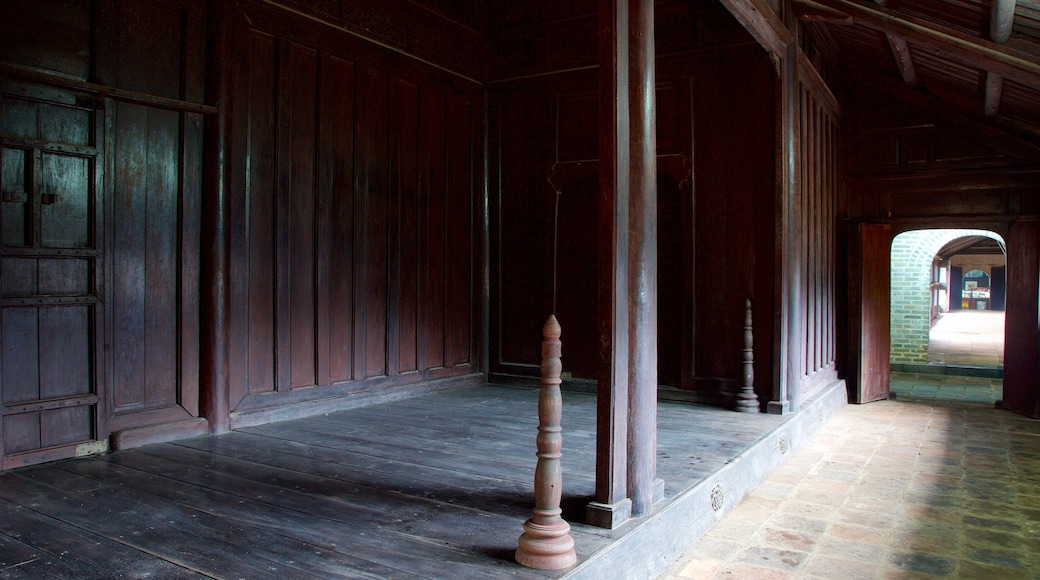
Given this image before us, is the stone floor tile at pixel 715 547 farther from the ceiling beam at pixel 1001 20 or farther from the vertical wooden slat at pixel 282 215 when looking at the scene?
the ceiling beam at pixel 1001 20

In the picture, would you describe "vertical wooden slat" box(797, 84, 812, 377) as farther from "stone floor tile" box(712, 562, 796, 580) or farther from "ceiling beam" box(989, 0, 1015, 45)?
"stone floor tile" box(712, 562, 796, 580)

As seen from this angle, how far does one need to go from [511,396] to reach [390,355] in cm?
121

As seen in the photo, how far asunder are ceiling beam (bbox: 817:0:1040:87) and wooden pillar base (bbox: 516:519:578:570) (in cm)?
451

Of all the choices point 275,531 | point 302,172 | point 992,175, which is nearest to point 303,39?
point 302,172

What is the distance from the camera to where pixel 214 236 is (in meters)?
4.65

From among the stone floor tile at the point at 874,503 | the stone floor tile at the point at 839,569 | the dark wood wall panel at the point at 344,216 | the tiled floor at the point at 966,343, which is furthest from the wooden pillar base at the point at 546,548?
the tiled floor at the point at 966,343

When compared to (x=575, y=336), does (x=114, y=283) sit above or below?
above

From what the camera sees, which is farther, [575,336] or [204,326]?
[575,336]

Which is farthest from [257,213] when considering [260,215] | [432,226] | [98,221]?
[432,226]

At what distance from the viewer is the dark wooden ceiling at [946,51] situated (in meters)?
4.59

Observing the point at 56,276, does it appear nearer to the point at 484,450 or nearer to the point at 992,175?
the point at 484,450

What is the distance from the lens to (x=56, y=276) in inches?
156

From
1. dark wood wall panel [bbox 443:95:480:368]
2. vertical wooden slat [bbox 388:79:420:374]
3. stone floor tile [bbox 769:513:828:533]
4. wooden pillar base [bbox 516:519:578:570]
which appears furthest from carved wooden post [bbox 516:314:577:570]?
dark wood wall panel [bbox 443:95:480:368]

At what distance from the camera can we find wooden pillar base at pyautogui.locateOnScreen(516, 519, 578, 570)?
8.36ft
